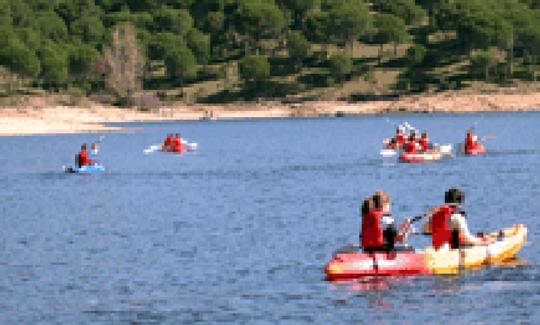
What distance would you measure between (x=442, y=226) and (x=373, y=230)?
2.37m

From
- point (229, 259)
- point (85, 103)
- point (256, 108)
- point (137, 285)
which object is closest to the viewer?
point (137, 285)

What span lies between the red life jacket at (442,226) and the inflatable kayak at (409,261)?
305 millimetres

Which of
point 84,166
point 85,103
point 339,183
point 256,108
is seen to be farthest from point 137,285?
point 256,108

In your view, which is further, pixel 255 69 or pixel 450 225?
pixel 255 69

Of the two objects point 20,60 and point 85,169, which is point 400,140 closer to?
point 85,169

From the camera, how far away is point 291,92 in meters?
198

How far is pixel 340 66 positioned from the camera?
19500cm

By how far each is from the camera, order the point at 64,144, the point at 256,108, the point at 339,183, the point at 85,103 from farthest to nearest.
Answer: the point at 256,108
the point at 85,103
the point at 64,144
the point at 339,183

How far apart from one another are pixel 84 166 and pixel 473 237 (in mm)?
46146

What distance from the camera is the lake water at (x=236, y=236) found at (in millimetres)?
33625

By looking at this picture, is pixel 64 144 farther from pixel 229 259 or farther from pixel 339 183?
pixel 229 259

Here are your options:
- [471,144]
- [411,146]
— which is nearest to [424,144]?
[411,146]

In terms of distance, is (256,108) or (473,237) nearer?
(473,237)

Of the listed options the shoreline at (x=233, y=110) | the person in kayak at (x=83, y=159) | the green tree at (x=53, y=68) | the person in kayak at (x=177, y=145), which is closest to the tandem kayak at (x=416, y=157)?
the person in kayak at (x=83, y=159)
